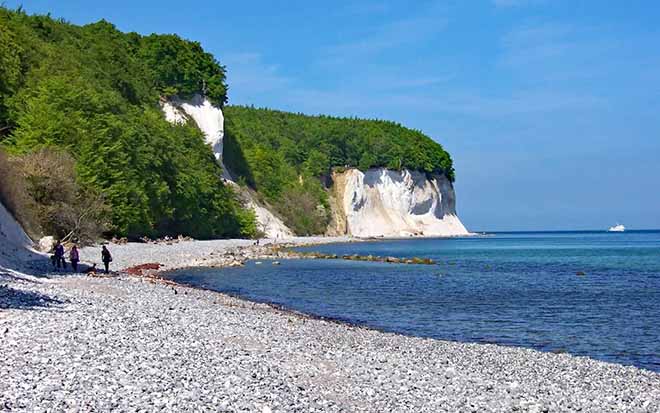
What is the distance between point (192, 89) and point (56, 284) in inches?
3061

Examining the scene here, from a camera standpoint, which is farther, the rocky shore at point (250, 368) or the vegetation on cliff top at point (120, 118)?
the vegetation on cliff top at point (120, 118)

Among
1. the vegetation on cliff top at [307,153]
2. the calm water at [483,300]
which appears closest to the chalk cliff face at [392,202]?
the vegetation on cliff top at [307,153]

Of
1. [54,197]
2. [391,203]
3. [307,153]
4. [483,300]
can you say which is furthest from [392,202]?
[483,300]

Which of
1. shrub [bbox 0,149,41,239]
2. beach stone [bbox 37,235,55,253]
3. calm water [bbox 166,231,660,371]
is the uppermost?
shrub [bbox 0,149,41,239]

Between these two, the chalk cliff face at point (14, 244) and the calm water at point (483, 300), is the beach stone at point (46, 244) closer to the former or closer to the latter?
the chalk cliff face at point (14, 244)

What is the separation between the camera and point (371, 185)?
140500 millimetres

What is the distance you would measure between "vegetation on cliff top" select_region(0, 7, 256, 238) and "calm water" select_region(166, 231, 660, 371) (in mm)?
14632

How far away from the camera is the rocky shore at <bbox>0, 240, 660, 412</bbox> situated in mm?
10154

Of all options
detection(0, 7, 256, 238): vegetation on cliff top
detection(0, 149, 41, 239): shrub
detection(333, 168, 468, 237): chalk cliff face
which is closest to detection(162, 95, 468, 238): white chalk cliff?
detection(333, 168, 468, 237): chalk cliff face

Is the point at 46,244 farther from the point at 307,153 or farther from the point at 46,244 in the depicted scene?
the point at 307,153

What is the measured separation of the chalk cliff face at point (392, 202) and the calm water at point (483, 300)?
80.3 meters

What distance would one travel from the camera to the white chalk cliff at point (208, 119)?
95.9 meters

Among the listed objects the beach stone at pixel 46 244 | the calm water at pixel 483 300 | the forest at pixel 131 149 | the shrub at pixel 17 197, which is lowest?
the calm water at pixel 483 300

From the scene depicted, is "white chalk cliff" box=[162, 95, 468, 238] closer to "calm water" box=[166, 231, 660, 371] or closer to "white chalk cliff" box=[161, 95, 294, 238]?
"white chalk cliff" box=[161, 95, 294, 238]
